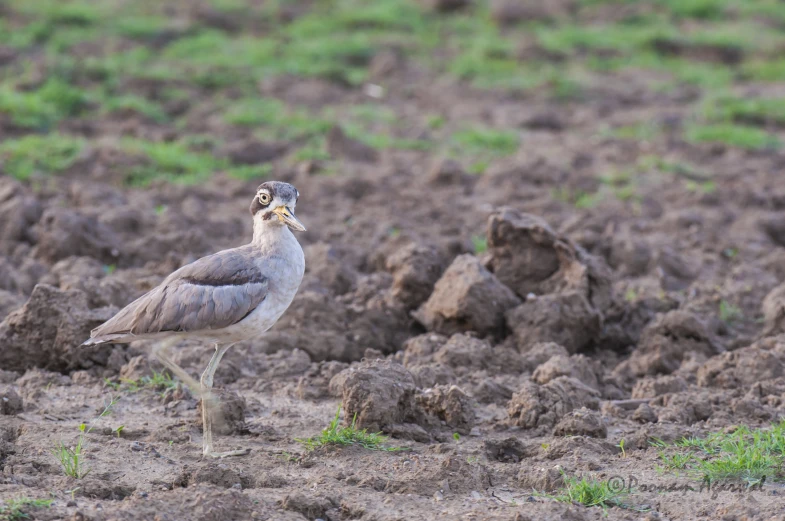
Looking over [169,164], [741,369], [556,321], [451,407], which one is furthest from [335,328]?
[169,164]

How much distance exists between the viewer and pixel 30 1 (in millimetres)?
13922

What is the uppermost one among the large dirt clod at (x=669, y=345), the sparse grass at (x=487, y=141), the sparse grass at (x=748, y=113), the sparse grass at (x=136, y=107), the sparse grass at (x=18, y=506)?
the sparse grass at (x=136, y=107)

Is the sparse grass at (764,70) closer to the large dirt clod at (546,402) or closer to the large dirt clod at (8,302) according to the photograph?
the large dirt clod at (546,402)

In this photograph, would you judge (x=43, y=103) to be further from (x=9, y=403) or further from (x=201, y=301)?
(x=201, y=301)

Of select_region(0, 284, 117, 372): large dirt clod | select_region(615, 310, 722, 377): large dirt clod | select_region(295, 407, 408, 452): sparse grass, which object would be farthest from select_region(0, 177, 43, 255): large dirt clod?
select_region(615, 310, 722, 377): large dirt clod

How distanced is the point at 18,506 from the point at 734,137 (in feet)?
28.6

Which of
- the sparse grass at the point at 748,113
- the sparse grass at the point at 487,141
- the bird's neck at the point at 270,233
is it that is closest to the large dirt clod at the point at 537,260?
the bird's neck at the point at 270,233

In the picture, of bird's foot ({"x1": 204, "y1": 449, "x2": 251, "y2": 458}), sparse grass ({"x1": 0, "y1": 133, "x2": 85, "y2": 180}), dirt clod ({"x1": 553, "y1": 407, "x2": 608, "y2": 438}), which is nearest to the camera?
bird's foot ({"x1": 204, "y1": 449, "x2": 251, "y2": 458})

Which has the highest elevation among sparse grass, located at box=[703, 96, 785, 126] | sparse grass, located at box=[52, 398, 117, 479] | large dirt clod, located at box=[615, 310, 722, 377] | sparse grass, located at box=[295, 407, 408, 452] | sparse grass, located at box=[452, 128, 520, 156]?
sparse grass, located at box=[703, 96, 785, 126]

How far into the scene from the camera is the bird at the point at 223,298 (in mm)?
5016

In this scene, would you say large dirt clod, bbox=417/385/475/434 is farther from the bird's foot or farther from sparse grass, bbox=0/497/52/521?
sparse grass, bbox=0/497/52/521

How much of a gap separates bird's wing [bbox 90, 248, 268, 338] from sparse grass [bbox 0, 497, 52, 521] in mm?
1036

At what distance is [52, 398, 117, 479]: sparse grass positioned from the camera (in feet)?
15.2

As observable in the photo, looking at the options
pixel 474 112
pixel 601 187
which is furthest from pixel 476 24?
pixel 601 187
